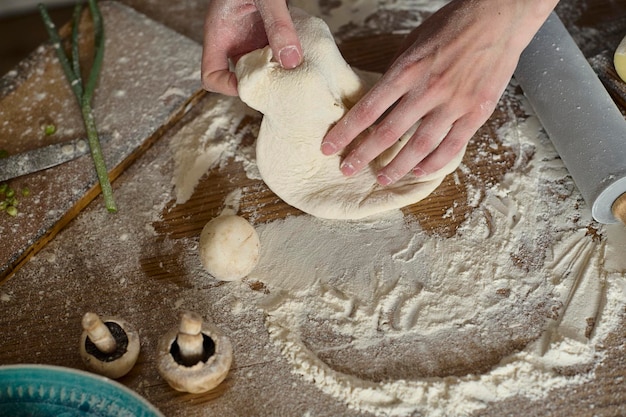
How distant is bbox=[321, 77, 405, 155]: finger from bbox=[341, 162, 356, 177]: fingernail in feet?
0.16

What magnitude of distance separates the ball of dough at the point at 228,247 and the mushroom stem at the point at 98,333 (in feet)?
0.87

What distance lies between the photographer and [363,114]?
1.45 meters

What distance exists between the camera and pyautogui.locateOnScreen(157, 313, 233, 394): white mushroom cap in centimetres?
124

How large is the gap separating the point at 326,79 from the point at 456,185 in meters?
0.46

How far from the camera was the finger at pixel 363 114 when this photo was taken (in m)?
1.44

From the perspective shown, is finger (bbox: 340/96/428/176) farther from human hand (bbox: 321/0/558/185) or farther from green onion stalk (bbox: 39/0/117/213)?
green onion stalk (bbox: 39/0/117/213)

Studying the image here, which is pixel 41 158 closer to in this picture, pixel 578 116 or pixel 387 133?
pixel 387 133

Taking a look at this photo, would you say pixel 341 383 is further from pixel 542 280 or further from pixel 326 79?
pixel 326 79

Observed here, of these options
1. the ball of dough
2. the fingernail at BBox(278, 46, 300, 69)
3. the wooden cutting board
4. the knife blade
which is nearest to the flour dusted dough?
the fingernail at BBox(278, 46, 300, 69)

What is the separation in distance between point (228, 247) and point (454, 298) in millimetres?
537

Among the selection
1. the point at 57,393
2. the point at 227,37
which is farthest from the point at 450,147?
the point at 57,393

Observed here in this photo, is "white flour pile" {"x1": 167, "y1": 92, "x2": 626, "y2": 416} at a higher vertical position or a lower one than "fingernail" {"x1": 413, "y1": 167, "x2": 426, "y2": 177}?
lower

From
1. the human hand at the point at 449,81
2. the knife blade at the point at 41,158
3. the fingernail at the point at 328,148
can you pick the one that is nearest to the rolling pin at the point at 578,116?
the human hand at the point at 449,81

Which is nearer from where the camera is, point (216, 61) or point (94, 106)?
point (216, 61)
